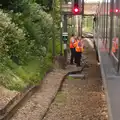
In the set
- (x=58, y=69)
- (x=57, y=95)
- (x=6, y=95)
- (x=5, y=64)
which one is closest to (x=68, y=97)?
(x=57, y=95)

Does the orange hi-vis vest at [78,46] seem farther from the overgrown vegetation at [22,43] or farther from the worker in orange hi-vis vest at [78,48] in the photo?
the overgrown vegetation at [22,43]

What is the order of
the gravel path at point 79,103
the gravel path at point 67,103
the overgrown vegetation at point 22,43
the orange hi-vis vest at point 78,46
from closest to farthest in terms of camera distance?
the gravel path at point 67,103 → the gravel path at point 79,103 → the overgrown vegetation at point 22,43 → the orange hi-vis vest at point 78,46

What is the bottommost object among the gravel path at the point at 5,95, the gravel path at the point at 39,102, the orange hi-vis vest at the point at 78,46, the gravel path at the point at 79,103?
the gravel path at the point at 79,103

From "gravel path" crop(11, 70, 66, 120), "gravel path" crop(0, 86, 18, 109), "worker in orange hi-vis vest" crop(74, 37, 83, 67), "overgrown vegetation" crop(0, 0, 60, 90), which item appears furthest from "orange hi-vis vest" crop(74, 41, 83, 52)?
"gravel path" crop(0, 86, 18, 109)

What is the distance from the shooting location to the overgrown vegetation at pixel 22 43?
38.3 feet

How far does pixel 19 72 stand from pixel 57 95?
1.43 metres

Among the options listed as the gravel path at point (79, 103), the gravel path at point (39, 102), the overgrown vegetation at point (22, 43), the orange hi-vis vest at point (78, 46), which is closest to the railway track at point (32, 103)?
the gravel path at point (39, 102)

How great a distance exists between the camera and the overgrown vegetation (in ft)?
38.3

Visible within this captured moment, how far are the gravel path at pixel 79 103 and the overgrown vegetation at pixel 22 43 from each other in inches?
42.5

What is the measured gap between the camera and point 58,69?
18.4 meters

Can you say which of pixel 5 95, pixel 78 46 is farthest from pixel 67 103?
pixel 78 46

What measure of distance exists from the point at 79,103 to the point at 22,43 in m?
4.39

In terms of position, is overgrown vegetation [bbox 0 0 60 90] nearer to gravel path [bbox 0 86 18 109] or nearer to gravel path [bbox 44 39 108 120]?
gravel path [bbox 0 86 18 109]

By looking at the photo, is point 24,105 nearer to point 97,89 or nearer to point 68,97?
point 68,97
